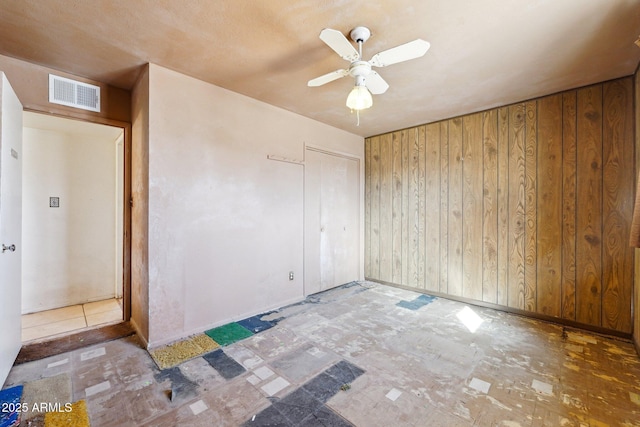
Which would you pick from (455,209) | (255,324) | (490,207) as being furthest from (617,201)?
(255,324)

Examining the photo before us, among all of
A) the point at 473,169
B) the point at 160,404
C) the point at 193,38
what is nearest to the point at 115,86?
the point at 193,38

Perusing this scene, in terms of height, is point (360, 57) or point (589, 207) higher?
point (360, 57)

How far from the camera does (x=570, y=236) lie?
9.70ft

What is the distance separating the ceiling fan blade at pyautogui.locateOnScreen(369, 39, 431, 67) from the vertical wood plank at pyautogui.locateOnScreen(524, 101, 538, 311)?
7.23 ft

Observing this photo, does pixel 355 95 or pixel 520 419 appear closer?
pixel 520 419

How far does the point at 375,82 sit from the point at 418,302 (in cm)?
288

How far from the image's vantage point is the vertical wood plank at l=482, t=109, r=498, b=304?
3.44 meters

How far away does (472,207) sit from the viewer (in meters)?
3.64

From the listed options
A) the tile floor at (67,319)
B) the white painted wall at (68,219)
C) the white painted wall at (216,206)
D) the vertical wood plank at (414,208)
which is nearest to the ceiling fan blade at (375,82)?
the white painted wall at (216,206)

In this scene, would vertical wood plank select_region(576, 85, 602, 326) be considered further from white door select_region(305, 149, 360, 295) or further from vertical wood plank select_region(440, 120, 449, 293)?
white door select_region(305, 149, 360, 295)

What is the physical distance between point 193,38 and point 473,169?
345 centimetres

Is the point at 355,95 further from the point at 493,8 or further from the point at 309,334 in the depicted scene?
the point at 309,334

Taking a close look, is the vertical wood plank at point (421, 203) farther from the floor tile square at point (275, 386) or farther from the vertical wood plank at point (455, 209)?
the floor tile square at point (275, 386)

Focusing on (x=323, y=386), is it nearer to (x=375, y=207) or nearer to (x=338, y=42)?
(x=338, y=42)
